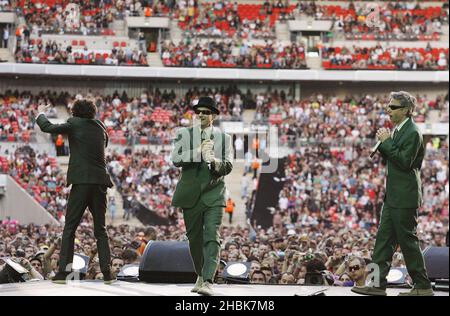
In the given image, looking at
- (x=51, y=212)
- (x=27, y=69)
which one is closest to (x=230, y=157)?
(x=51, y=212)

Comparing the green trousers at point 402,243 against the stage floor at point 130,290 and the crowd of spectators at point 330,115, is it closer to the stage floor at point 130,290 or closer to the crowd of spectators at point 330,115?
the stage floor at point 130,290

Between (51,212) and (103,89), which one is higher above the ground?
(103,89)

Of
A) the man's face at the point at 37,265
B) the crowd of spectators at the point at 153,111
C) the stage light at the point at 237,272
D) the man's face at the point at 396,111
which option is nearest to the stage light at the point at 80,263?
the man's face at the point at 37,265

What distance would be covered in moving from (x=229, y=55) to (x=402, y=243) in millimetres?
31930

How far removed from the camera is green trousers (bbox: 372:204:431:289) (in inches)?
338

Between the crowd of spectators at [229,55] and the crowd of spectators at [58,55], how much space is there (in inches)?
80.7

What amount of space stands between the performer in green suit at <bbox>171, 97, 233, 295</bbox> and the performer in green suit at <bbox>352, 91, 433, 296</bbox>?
147 centimetres

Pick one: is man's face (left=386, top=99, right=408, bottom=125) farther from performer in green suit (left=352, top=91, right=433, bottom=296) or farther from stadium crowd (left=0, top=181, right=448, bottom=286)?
stadium crowd (left=0, top=181, right=448, bottom=286)

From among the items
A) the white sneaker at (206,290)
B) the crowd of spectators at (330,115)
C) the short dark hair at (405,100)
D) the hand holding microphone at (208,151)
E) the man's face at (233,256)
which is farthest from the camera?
the crowd of spectators at (330,115)

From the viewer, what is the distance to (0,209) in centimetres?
2911

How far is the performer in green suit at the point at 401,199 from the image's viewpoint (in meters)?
8.58
